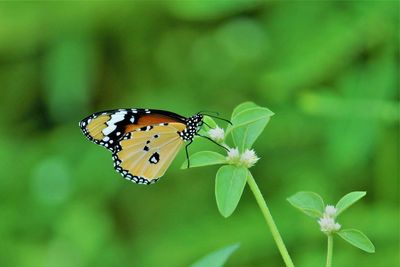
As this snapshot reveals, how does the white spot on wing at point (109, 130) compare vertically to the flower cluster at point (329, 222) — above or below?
above

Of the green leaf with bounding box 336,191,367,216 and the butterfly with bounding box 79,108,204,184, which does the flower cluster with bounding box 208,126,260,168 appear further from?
the butterfly with bounding box 79,108,204,184

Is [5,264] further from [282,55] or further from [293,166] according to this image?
[282,55]

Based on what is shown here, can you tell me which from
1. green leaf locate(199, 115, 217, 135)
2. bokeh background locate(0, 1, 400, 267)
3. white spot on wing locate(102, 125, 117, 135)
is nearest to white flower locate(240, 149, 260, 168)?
green leaf locate(199, 115, 217, 135)

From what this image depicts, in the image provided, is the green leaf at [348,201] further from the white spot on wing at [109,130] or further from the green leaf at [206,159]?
the white spot on wing at [109,130]

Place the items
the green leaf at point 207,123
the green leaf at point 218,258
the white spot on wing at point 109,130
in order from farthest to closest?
the white spot on wing at point 109,130
the green leaf at point 207,123
the green leaf at point 218,258

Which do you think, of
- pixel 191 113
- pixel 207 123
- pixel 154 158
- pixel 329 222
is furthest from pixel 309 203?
pixel 191 113

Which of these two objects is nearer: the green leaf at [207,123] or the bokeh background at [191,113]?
the green leaf at [207,123]

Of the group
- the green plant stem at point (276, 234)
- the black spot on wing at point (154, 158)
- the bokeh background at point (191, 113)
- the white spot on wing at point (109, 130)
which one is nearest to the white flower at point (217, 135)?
the green plant stem at point (276, 234)
